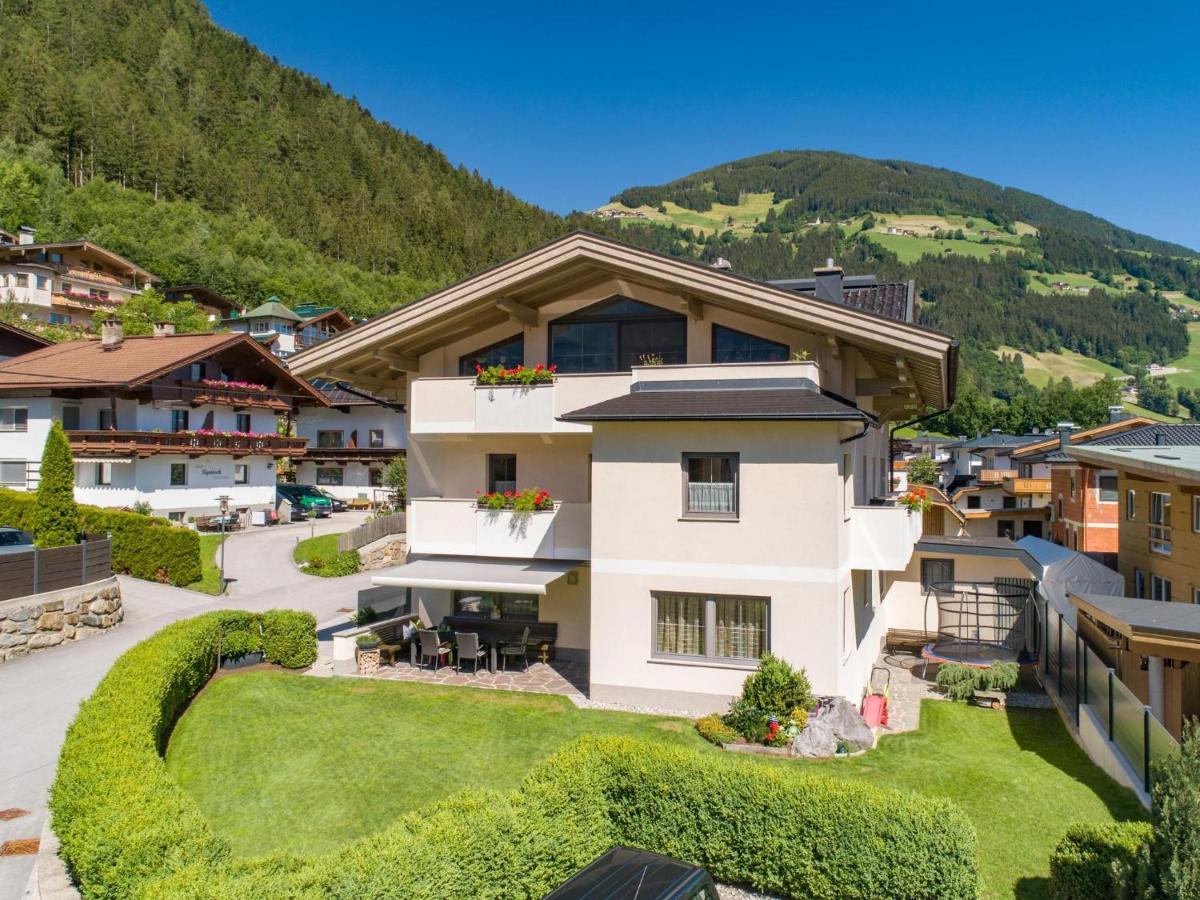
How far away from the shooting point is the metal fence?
10.9 metres

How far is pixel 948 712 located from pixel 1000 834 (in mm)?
6623

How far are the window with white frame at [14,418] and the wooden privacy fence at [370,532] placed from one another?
19040 millimetres

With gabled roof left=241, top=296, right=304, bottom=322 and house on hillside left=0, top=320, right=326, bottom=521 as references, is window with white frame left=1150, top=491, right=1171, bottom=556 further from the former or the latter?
gabled roof left=241, top=296, right=304, bottom=322

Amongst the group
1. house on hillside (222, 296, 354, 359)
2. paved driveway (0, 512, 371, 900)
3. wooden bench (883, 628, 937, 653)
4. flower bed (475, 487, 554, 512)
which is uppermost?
house on hillside (222, 296, 354, 359)

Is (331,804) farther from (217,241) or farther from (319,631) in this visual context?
(217,241)

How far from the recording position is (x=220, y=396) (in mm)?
42312

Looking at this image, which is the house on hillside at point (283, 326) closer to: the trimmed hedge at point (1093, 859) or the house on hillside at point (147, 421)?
the house on hillside at point (147, 421)

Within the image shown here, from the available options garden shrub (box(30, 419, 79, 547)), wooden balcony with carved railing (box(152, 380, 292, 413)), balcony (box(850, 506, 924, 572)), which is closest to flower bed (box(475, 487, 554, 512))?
balcony (box(850, 506, 924, 572))

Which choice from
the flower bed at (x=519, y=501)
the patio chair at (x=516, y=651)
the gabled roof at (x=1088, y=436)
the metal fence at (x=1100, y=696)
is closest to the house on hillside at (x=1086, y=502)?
the gabled roof at (x=1088, y=436)

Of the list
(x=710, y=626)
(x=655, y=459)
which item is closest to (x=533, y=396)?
(x=655, y=459)

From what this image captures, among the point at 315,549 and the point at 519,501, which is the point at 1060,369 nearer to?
the point at 315,549

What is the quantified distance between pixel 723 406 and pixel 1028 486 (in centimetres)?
5978

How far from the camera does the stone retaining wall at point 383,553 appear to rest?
33719 millimetres

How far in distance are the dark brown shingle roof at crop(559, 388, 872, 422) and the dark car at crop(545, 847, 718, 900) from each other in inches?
336
